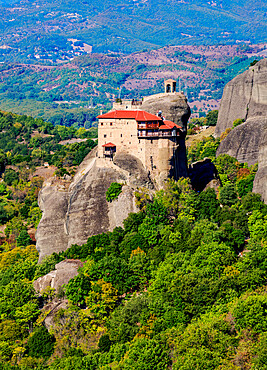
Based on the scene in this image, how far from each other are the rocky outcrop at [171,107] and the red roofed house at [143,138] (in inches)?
66.6

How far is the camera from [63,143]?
16600cm

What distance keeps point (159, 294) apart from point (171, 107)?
29.7 metres

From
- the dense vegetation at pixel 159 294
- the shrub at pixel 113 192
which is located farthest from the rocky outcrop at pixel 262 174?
the shrub at pixel 113 192

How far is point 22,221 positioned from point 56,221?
26.5 meters

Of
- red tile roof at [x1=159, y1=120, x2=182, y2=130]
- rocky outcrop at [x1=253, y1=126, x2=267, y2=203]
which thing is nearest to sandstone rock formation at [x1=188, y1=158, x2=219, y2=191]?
rocky outcrop at [x1=253, y1=126, x2=267, y2=203]

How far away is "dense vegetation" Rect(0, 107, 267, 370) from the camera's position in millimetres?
54062

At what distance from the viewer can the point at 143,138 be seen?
264 feet

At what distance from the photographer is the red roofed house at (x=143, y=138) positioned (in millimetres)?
79881

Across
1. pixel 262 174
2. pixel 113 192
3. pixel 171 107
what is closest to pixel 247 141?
pixel 262 174

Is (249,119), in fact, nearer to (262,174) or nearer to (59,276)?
(262,174)

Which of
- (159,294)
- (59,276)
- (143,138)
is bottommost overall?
(59,276)

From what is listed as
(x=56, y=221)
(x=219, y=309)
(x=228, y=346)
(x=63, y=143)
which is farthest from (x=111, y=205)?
(x=63, y=143)

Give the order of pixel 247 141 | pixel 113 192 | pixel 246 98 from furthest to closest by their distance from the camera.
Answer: pixel 246 98 < pixel 247 141 < pixel 113 192

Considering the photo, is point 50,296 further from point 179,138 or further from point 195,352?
point 179,138
